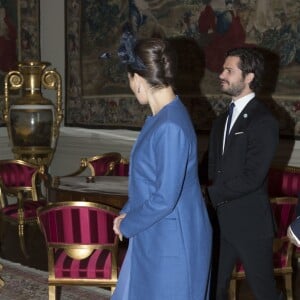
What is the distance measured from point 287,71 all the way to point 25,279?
10.2 ft

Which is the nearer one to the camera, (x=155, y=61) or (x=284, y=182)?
(x=155, y=61)

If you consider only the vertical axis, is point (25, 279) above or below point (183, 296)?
below

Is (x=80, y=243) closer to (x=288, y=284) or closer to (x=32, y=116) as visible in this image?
(x=288, y=284)

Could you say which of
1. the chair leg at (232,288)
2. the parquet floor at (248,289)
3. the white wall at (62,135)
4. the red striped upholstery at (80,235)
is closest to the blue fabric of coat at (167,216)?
the red striped upholstery at (80,235)

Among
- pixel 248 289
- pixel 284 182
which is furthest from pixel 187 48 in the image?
pixel 248 289

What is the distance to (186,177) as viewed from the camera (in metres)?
2.24

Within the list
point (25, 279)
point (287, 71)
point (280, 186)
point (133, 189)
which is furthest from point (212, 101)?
point (133, 189)

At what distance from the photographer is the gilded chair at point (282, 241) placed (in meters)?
3.61

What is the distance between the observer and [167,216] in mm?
2229

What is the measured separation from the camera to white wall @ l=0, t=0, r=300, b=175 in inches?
300

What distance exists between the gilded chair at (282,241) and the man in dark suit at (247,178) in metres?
0.45

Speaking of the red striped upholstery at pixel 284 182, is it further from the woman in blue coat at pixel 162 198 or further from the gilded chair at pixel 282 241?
the woman in blue coat at pixel 162 198

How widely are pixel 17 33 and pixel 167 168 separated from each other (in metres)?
6.58

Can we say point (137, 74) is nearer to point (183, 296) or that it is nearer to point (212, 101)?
point (183, 296)
